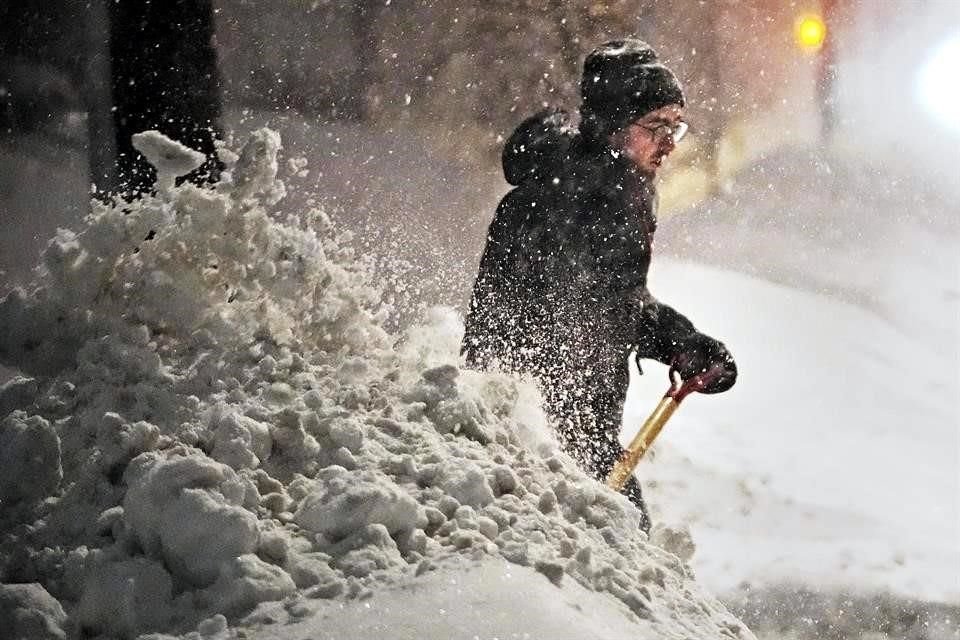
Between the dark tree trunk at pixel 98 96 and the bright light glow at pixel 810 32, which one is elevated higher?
the bright light glow at pixel 810 32

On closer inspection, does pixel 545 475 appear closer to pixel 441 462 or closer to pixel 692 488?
pixel 441 462

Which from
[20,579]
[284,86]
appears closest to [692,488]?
[284,86]

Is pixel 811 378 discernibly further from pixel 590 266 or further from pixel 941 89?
pixel 590 266

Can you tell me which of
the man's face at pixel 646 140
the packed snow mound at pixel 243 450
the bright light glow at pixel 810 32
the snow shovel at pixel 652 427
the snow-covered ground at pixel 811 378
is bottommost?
the packed snow mound at pixel 243 450

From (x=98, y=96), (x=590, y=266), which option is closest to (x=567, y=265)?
(x=590, y=266)

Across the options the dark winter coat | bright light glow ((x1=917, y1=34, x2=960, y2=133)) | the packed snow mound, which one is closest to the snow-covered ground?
the dark winter coat

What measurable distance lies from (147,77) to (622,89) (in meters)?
1.29

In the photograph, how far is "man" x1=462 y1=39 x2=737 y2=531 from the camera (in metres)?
2.21

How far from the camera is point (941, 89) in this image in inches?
175

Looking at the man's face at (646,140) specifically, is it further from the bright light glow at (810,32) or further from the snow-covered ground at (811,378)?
the bright light glow at (810,32)

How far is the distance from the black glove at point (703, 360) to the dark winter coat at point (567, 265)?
19mm

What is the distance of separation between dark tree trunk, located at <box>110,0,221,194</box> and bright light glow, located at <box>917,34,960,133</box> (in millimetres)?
3046

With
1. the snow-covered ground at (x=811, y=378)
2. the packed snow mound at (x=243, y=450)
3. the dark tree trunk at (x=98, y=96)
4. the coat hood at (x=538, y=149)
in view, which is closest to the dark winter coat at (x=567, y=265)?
the coat hood at (x=538, y=149)

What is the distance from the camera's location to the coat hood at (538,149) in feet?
7.57
